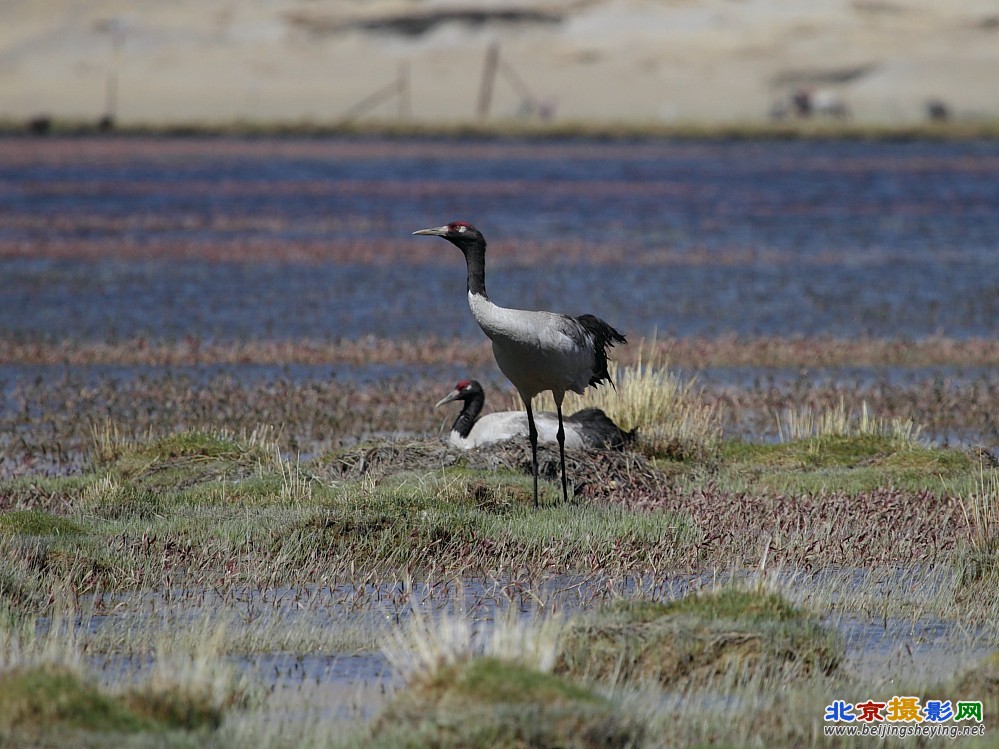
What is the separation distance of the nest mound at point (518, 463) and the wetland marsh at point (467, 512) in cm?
3

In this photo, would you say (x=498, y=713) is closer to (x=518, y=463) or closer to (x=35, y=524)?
(x=35, y=524)

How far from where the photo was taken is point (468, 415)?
13.0m

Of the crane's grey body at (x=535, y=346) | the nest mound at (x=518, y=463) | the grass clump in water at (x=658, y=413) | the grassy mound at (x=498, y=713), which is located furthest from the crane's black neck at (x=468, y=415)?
the grassy mound at (x=498, y=713)

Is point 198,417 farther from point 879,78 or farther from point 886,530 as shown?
point 879,78

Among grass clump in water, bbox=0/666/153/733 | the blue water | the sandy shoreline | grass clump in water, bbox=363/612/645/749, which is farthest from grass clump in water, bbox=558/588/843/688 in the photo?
the sandy shoreline

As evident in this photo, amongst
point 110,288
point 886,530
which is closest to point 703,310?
point 110,288

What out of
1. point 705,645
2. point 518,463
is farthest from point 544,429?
point 705,645

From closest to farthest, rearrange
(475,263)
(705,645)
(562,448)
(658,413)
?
1. (705,645)
2. (475,263)
3. (562,448)
4. (658,413)

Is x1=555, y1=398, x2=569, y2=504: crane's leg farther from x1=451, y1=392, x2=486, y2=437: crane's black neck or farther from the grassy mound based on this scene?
the grassy mound

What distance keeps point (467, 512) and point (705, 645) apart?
314cm

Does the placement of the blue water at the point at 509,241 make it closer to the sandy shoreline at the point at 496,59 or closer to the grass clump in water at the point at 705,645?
the grass clump in water at the point at 705,645

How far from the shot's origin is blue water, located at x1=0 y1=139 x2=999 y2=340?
22.1 meters

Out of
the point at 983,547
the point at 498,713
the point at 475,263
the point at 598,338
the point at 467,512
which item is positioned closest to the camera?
the point at 498,713

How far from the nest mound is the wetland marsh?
0.11ft
